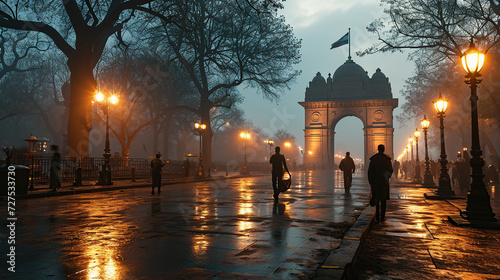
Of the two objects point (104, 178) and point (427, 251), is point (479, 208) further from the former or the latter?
point (104, 178)

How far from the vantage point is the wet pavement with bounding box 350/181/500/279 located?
4.50m

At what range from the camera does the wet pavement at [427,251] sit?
A: 4.50m

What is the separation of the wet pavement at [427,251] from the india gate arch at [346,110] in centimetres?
5967

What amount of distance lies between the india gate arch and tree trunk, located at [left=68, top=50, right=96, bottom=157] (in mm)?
48667

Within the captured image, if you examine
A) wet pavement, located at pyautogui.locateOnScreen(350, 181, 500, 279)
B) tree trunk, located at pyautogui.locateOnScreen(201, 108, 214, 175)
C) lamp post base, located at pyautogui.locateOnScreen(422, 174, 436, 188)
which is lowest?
wet pavement, located at pyautogui.locateOnScreen(350, 181, 500, 279)

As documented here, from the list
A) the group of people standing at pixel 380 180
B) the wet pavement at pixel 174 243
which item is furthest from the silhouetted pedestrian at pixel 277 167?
the group of people standing at pixel 380 180

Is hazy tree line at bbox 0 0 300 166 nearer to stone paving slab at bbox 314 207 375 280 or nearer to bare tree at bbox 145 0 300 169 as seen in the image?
bare tree at bbox 145 0 300 169

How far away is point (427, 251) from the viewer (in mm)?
5574

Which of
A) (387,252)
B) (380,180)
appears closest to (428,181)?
(380,180)

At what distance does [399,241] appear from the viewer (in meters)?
6.34

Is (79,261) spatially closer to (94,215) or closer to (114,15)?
(94,215)

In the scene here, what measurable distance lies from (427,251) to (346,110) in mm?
65309

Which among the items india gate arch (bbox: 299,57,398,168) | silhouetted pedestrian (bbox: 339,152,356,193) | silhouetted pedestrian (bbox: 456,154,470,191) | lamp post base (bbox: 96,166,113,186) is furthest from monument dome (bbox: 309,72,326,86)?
lamp post base (bbox: 96,166,113,186)

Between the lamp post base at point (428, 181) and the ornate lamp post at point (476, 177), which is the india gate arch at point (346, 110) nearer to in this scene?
the lamp post base at point (428, 181)
